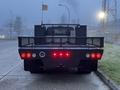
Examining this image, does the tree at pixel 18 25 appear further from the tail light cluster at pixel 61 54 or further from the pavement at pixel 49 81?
the tail light cluster at pixel 61 54

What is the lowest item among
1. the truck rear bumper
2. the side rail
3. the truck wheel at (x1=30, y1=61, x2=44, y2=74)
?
the truck wheel at (x1=30, y1=61, x2=44, y2=74)

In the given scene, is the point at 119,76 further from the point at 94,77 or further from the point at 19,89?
the point at 19,89

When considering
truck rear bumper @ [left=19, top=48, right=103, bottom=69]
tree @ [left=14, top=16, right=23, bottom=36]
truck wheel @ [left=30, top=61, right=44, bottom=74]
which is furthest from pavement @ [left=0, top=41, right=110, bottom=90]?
tree @ [left=14, top=16, right=23, bottom=36]

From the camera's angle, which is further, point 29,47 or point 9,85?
point 29,47

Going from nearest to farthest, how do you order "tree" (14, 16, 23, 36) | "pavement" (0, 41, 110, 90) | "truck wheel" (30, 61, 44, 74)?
1. "pavement" (0, 41, 110, 90)
2. "truck wheel" (30, 61, 44, 74)
3. "tree" (14, 16, 23, 36)

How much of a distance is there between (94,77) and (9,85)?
3.10 m

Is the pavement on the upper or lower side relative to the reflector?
lower

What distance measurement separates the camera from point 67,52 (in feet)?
34.9

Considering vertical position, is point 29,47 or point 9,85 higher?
point 29,47

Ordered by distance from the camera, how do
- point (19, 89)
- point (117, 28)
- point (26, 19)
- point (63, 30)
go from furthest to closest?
point (26, 19) < point (117, 28) < point (63, 30) < point (19, 89)

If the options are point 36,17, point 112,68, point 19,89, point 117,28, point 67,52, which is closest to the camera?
point 19,89

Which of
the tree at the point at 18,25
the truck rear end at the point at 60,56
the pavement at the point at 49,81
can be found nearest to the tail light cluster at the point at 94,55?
the truck rear end at the point at 60,56

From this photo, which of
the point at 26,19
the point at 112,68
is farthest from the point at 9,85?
the point at 26,19

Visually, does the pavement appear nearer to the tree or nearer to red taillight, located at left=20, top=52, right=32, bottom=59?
red taillight, located at left=20, top=52, right=32, bottom=59
